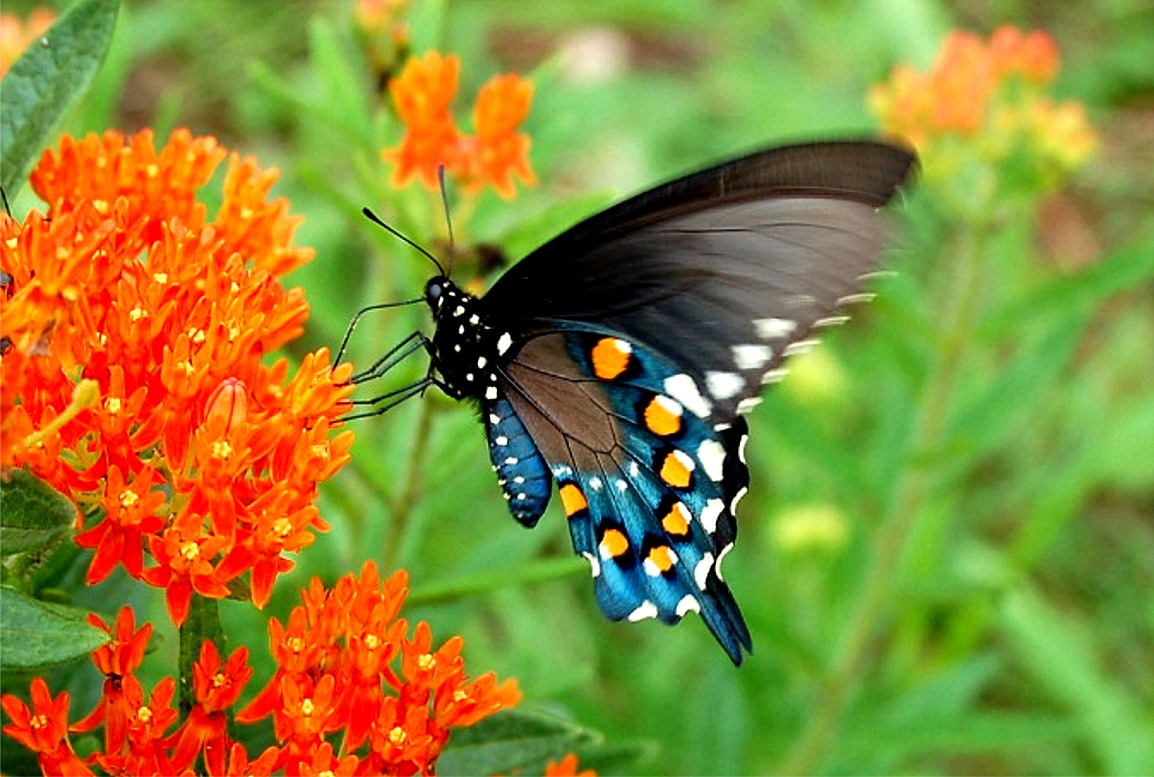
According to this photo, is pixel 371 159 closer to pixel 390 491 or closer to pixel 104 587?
pixel 390 491

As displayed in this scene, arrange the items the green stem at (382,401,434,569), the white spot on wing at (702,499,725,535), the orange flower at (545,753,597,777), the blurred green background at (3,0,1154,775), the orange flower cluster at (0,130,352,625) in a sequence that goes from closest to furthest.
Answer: the orange flower cluster at (0,130,352,625), the orange flower at (545,753,597,777), the white spot on wing at (702,499,725,535), the green stem at (382,401,434,569), the blurred green background at (3,0,1154,775)

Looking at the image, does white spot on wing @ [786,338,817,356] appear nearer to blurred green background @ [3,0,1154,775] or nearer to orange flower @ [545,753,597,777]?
blurred green background @ [3,0,1154,775]

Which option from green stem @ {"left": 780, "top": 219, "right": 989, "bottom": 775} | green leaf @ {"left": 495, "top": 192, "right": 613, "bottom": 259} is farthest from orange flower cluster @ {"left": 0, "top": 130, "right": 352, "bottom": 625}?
green stem @ {"left": 780, "top": 219, "right": 989, "bottom": 775}

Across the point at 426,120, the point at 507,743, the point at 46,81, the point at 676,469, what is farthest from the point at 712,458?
the point at 46,81

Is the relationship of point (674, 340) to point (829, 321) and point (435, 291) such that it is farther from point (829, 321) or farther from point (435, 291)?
point (435, 291)

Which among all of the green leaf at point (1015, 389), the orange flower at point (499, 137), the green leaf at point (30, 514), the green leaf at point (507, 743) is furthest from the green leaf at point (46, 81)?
the green leaf at point (1015, 389)

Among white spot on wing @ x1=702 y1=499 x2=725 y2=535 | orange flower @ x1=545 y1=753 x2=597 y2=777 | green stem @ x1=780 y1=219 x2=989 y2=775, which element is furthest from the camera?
green stem @ x1=780 y1=219 x2=989 y2=775

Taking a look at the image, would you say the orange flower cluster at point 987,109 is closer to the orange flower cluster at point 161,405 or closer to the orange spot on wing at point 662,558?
the orange spot on wing at point 662,558

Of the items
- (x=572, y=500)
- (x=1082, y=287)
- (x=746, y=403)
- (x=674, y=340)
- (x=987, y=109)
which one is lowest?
(x=572, y=500)
